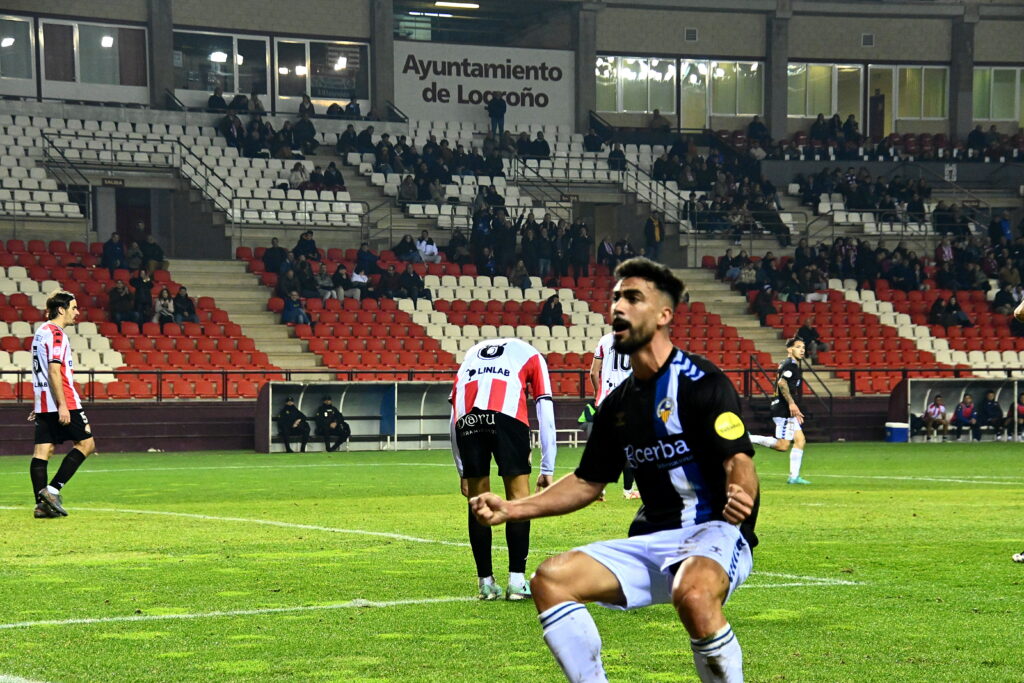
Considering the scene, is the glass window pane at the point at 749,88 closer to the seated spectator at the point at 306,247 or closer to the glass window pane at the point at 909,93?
the glass window pane at the point at 909,93

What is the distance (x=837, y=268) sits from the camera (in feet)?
137

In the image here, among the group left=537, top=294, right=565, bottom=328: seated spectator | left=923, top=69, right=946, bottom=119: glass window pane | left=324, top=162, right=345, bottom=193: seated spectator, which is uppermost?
→ left=923, top=69, right=946, bottom=119: glass window pane

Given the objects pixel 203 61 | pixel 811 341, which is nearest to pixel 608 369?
pixel 811 341

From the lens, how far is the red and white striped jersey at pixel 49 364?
14445 mm

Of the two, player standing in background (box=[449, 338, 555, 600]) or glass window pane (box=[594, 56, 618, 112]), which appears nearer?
player standing in background (box=[449, 338, 555, 600])

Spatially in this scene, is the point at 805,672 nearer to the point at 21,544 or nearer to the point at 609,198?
the point at 21,544

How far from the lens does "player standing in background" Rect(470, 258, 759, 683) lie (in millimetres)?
5121

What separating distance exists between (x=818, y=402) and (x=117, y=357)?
14.9m

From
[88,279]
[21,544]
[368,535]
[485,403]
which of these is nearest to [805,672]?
[485,403]

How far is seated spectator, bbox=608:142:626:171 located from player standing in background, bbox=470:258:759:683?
41.1m

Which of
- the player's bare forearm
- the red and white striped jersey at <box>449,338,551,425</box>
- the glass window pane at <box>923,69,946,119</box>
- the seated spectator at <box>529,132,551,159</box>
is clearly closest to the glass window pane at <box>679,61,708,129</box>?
the glass window pane at <box>923,69,946,119</box>

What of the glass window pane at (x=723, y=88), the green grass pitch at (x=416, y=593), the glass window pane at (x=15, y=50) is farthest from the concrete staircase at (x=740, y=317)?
the glass window pane at (x=15, y=50)

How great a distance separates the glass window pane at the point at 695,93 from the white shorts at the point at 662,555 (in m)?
48.5

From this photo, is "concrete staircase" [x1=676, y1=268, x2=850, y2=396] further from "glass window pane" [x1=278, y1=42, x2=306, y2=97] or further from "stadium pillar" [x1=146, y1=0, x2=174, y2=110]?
"stadium pillar" [x1=146, y1=0, x2=174, y2=110]
